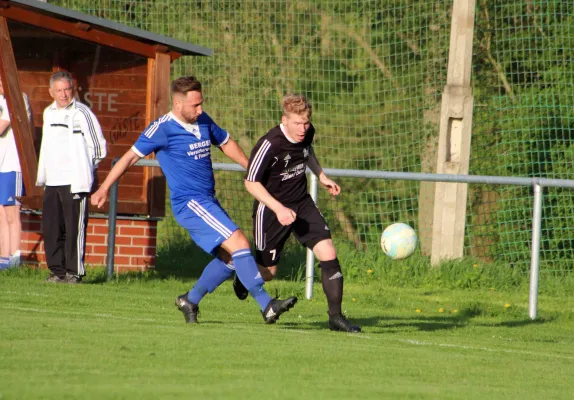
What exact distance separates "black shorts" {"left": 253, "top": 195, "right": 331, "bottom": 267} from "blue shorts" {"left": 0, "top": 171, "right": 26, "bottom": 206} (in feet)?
14.7

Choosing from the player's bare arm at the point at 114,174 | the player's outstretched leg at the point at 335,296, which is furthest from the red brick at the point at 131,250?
the player's outstretched leg at the point at 335,296

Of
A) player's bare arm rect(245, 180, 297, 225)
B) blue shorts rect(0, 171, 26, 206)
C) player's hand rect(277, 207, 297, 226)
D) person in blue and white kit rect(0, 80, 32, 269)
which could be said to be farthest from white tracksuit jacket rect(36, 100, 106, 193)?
player's hand rect(277, 207, 297, 226)

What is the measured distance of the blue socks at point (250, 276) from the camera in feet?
26.8

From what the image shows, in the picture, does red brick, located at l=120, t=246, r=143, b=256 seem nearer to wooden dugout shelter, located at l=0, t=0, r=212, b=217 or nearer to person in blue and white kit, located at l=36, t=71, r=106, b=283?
wooden dugout shelter, located at l=0, t=0, r=212, b=217

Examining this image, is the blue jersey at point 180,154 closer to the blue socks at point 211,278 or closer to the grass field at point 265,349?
the blue socks at point 211,278

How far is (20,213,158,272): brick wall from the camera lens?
12.8 m

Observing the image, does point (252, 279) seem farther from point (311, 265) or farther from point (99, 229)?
point (99, 229)

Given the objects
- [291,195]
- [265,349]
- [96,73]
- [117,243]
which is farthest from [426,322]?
[96,73]

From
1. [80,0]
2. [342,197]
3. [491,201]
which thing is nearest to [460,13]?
[491,201]

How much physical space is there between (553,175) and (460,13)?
9.22ft

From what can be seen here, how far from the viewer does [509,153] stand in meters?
15.0

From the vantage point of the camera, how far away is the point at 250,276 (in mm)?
8180

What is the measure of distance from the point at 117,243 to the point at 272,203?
524 centimetres

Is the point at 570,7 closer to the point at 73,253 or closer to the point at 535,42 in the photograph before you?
the point at 535,42
